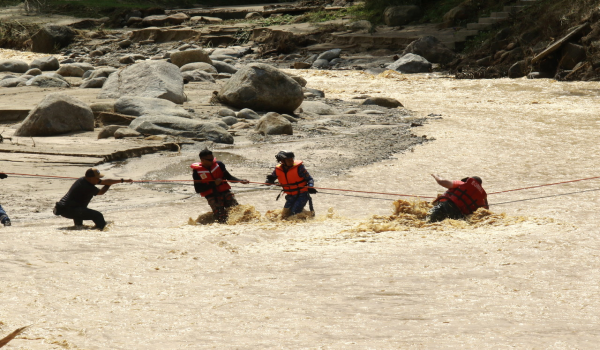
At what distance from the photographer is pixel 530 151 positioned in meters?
11.8

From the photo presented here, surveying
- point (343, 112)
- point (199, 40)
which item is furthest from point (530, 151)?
point (199, 40)

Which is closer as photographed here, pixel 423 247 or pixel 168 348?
pixel 168 348

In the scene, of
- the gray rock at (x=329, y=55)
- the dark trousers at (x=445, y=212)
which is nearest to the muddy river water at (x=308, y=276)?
the dark trousers at (x=445, y=212)

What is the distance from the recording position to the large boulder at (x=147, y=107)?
13641 mm

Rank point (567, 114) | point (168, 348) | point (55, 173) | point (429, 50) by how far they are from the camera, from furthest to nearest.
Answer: point (429, 50) → point (567, 114) → point (55, 173) → point (168, 348)

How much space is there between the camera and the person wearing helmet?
25.2 ft

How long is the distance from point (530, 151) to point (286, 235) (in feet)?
21.3

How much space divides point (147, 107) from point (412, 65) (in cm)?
1190

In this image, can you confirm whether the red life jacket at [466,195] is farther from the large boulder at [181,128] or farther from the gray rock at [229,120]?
the gray rock at [229,120]

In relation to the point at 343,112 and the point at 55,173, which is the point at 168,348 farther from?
the point at 343,112

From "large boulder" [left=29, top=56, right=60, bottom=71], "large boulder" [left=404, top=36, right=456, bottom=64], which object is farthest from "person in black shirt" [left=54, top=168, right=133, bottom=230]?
"large boulder" [left=404, top=36, right=456, bottom=64]

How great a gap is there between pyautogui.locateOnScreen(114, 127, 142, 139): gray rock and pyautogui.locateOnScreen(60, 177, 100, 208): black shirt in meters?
4.77

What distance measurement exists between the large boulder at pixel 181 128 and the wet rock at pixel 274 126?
915mm

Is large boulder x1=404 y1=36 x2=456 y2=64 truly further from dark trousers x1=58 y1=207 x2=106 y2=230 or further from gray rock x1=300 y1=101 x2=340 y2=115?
dark trousers x1=58 y1=207 x2=106 y2=230
